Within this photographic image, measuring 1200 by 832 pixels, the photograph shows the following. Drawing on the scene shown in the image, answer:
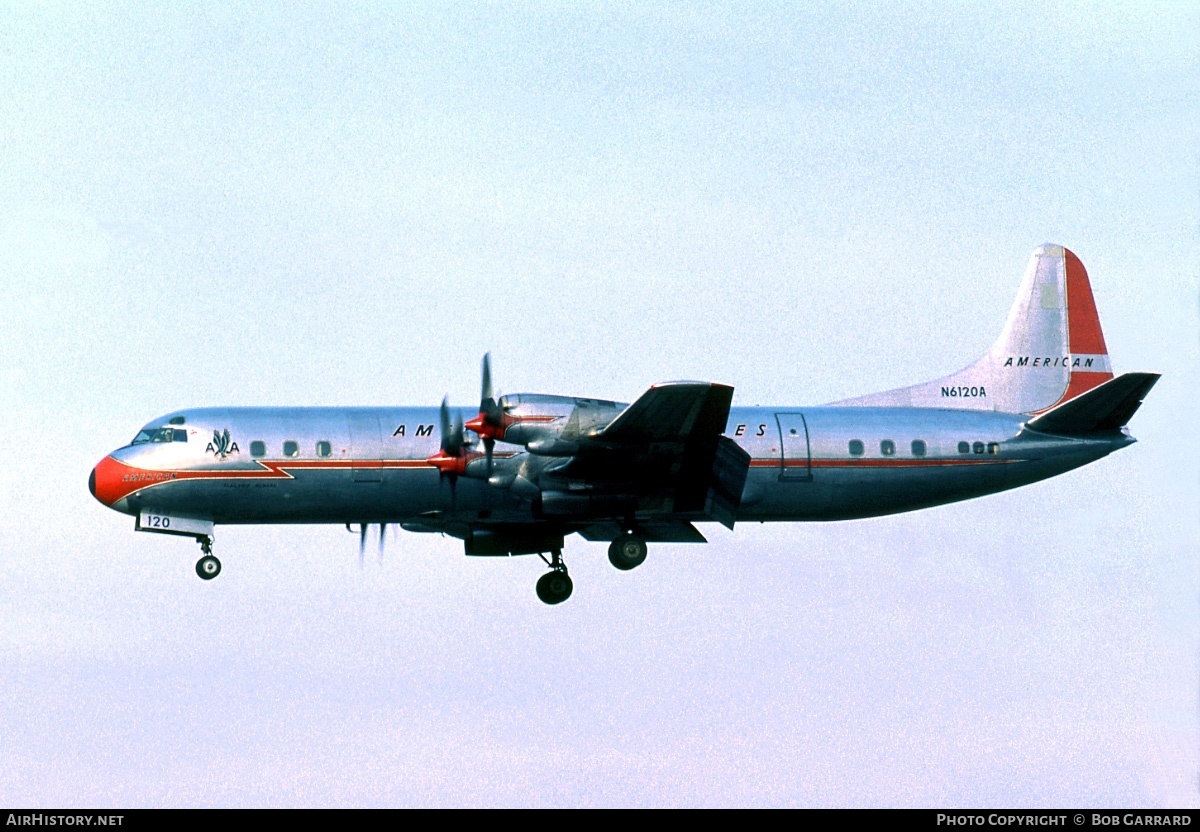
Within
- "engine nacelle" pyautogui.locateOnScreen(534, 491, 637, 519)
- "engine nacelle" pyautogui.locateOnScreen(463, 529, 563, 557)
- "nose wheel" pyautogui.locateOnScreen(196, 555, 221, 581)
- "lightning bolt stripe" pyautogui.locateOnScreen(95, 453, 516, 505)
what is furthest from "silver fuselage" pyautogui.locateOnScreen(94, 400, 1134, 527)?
"nose wheel" pyautogui.locateOnScreen(196, 555, 221, 581)

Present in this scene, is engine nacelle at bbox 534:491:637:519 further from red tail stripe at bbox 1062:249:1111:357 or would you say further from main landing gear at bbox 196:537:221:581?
red tail stripe at bbox 1062:249:1111:357

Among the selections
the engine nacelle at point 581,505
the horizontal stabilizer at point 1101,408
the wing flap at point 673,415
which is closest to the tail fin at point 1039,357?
the horizontal stabilizer at point 1101,408

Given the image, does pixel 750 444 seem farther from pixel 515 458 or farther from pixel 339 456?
pixel 339 456

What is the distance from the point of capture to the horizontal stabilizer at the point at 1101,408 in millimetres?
35344

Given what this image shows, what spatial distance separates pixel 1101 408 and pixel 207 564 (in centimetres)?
1907

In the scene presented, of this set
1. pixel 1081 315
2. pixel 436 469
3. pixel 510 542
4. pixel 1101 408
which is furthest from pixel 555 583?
pixel 1081 315

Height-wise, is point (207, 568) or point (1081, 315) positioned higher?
point (1081, 315)

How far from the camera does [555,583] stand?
37219 millimetres

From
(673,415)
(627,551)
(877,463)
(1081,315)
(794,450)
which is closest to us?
(673,415)

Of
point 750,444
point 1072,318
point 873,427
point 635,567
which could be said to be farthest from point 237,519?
point 1072,318

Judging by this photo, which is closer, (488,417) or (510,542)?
(488,417)

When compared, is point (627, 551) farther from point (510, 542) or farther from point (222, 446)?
point (222, 446)

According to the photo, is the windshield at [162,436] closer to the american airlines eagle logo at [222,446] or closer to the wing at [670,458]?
the american airlines eagle logo at [222,446]
